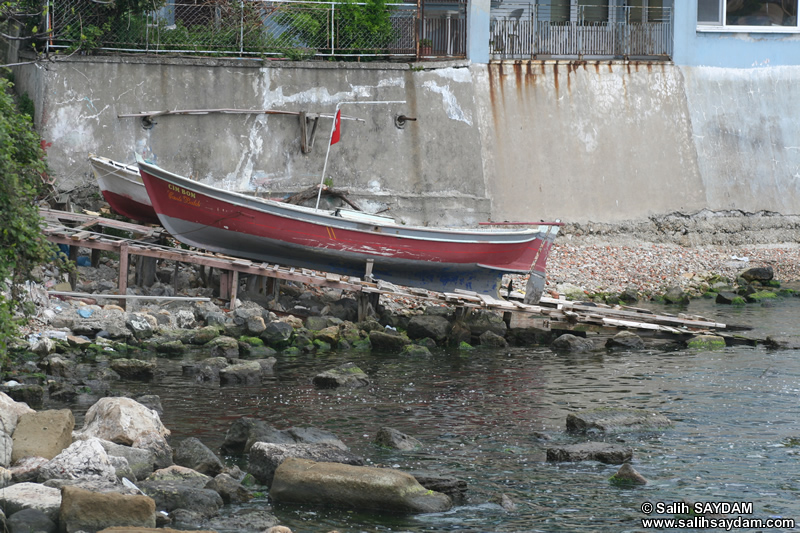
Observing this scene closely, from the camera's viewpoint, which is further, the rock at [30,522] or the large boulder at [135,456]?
the large boulder at [135,456]

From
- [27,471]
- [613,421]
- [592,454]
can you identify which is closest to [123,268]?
[27,471]

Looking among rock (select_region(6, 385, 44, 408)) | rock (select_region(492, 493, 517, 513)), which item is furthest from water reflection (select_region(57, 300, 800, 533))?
rock (select_region(6, 385, 44, 408))

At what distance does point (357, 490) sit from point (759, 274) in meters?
16.5

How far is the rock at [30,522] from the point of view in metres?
7.25

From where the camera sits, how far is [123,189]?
1891 centimetres

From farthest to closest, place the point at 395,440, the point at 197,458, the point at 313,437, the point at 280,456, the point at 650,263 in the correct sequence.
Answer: the point at 650,263, the point at 395,440, the point at 313,437, the point at 197,458, the point at 280,456

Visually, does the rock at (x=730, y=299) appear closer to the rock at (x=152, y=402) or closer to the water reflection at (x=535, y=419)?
the water reflection at (x=535, y=419)

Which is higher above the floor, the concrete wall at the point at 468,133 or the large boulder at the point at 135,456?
the concrete wall at the point at 468,133

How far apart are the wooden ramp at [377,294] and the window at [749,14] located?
12045 mm

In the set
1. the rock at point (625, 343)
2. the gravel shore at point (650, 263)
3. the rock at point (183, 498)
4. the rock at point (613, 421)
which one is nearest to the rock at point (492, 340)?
the rock at point (625, 343)

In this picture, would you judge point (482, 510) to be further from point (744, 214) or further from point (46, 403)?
point (744, 214)

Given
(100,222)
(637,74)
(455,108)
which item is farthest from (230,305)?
(637,74)

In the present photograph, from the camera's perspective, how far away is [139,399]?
440 inches

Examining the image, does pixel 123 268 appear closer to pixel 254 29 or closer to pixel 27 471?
pixel 254 29
